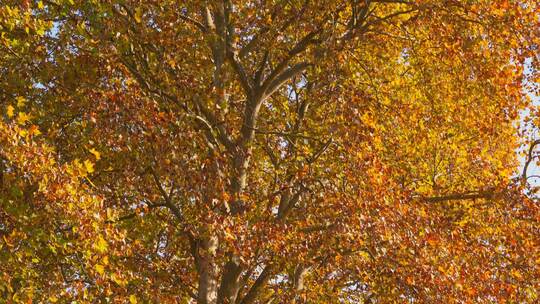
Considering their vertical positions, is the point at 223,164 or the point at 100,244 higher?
the point at 223,164

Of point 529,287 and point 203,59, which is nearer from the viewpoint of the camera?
point 529,287

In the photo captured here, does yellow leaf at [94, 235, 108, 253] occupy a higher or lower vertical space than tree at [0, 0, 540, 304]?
lower

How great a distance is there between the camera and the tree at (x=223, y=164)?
31.7ft

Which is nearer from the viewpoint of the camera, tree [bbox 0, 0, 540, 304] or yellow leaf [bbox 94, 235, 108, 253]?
yellow leaf [bbox 94, 235, 108, 253]

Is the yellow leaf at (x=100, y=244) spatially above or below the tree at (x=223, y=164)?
below

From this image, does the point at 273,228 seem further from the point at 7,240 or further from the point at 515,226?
the point at 515,226

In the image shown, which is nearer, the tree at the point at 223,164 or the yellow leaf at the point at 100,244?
the yellow leaf at the point at 100,244

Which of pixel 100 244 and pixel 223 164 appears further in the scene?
pixel 223 164

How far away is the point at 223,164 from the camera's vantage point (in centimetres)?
1338

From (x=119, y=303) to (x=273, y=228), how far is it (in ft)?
11.3

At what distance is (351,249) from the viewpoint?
1280 cm

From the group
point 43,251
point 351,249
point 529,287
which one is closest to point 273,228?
point 351,249

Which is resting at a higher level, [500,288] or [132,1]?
[132,1]

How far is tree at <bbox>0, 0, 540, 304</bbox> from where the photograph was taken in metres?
9.67
